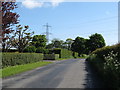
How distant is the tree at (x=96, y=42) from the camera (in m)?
73.7

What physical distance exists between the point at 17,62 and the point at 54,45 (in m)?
75.3

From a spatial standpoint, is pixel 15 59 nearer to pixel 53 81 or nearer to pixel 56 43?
pixel 53 81

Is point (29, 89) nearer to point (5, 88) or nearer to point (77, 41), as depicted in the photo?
point (5, 88)

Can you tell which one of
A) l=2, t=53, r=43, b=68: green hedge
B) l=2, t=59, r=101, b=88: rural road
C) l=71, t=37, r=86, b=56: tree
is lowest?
l=2, t=59, r=101, b=88: rural road

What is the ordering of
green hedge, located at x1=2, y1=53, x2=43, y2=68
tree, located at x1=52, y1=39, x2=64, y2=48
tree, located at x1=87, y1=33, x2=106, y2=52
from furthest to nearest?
tree, located at x1=52, y1=39, x2=64, y2=48
tree, located at x1=87, y1=33, x2=106, y2=52
green hedge, located at x1=2, y1=53, x2=43, y2=68

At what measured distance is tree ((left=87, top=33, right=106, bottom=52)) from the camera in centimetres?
7369

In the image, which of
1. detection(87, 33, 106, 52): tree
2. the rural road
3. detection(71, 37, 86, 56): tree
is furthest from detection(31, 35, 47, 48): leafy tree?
the rural road

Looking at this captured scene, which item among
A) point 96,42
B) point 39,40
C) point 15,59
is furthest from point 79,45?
point 15,59

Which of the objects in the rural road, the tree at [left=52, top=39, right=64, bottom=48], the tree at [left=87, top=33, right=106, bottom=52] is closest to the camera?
the rural road

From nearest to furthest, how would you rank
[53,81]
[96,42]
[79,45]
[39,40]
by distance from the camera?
[53,81] → [39,40] → [96,42] → [79,45]

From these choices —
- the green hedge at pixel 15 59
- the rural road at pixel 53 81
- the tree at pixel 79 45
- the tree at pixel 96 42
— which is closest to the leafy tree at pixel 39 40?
the green hedge at pixel 15 59

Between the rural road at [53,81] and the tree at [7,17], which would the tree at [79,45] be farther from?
the rural road at [53,81]

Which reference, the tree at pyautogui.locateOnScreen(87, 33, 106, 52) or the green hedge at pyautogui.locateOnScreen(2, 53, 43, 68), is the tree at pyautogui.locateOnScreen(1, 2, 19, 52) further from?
the tree at pyautogui.locateOnScreen(87, 33, 106, 52)

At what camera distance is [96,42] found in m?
74.5
